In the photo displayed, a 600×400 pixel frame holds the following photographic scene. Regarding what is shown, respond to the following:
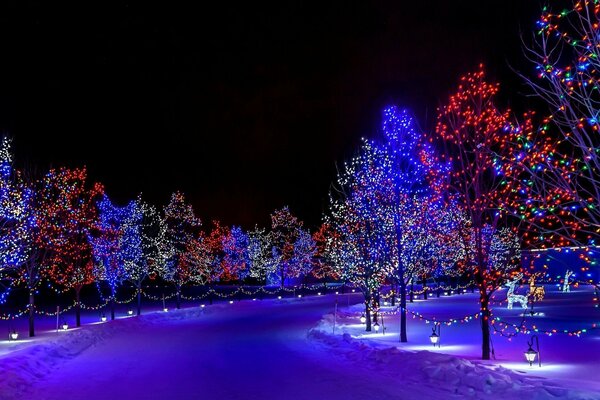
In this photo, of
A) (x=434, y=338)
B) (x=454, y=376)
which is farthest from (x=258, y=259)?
(x=454, y=376)

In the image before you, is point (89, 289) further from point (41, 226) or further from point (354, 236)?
point (354, 236)

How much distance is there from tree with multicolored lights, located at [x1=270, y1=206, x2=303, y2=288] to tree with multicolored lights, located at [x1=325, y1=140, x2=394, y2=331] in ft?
146

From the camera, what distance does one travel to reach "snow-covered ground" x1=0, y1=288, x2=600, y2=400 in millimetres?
11742

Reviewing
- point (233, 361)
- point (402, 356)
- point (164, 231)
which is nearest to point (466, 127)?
point (402, 356)

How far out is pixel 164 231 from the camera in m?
43.2

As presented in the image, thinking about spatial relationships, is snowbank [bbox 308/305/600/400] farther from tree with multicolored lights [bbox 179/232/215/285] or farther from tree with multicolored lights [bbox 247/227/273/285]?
tree with multicolored lights [bbox 247/227/273/285]

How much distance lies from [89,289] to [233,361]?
170 ft

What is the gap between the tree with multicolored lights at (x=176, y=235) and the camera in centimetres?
4344

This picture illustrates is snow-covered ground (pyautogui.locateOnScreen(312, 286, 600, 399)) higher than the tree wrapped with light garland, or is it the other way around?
the tree wrapped with light garland

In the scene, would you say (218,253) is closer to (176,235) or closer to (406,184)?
(176,235)

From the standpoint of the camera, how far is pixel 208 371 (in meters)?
15.0

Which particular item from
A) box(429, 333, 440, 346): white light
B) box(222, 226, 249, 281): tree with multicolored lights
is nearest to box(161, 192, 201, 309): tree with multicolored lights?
box(222, 226, 249, 281): tree with multicolored lights

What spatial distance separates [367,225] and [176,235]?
1041 inches

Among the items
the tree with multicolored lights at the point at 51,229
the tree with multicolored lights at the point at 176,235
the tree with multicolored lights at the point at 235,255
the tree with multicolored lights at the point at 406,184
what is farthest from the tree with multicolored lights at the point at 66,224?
the tree with multicolored lights at the point at 235,255
